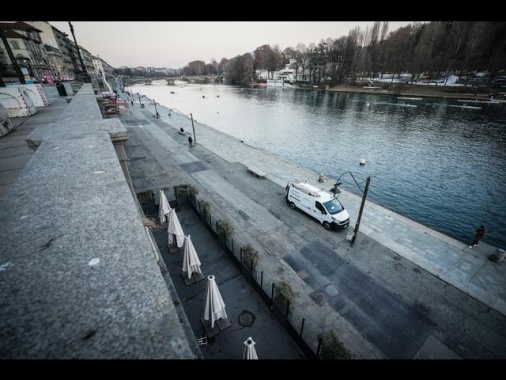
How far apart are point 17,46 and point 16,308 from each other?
303 ft

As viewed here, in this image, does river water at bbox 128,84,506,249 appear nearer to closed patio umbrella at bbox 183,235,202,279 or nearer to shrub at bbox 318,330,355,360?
shrub at bbox 318,330,355,360

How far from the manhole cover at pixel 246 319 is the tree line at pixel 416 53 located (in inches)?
4457

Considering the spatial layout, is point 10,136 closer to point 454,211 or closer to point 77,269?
point 77,269

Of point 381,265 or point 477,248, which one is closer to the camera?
point 381,265

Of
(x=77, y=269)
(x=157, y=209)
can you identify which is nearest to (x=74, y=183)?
(x=77, y=269)

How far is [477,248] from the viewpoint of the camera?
1389 cm

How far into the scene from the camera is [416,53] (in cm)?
9081

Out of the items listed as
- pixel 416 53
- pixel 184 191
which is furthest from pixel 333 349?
pixel 416 53

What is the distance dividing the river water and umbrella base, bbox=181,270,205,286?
727 inches

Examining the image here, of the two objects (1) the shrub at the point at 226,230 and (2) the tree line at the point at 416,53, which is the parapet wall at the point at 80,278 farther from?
(2) the tree line at the point at 416,53

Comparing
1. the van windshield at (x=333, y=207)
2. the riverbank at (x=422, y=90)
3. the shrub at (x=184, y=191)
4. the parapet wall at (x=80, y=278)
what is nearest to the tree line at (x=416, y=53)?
the riverbank at (x=422, y=90)

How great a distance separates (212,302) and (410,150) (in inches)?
1556

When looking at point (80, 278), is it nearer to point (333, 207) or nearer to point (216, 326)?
point (216, 326)
